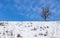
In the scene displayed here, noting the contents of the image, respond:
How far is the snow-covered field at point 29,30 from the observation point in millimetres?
14557

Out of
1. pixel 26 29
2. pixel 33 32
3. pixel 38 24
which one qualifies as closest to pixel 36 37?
pixel 33 32

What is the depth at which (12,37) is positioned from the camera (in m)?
14.0

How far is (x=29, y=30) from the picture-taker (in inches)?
623

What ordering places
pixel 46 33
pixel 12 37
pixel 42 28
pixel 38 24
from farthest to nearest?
pixel 38 24 → pixel 42 28 → pixel 46 33 → pixel 12 37

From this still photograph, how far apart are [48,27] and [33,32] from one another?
2.13 meters

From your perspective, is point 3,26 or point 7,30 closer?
point 7,30

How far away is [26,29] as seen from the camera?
16.1 metres

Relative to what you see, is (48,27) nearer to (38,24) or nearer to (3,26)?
(38,24)

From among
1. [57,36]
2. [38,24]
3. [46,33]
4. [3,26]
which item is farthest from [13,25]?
[57,36]

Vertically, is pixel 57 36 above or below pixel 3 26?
below

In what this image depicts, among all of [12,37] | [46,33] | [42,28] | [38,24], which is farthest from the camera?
[38,24]

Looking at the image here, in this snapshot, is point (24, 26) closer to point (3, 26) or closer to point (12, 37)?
point (3, 26)

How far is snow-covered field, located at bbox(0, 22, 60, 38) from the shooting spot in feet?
47.8

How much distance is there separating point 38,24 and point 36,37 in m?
3.56
